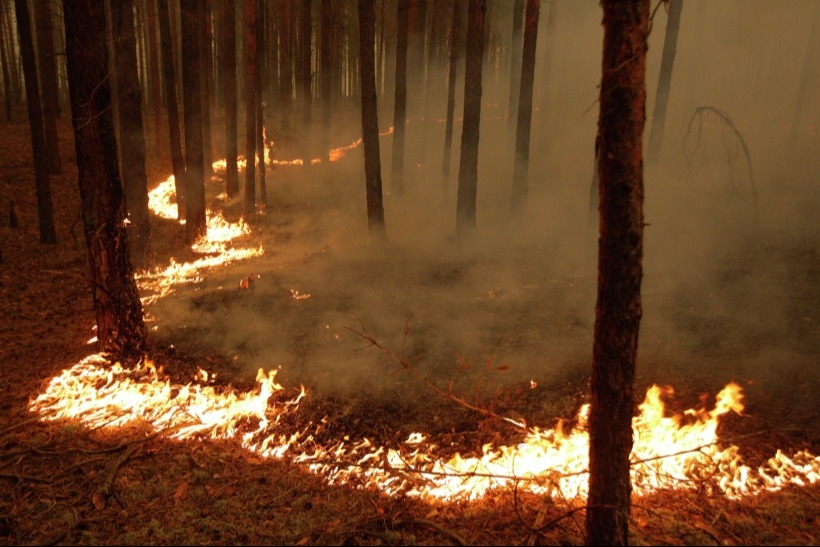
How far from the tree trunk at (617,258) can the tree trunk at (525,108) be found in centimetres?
1253

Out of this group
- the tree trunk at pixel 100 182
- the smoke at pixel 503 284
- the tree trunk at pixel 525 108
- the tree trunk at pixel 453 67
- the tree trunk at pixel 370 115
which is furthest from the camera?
the tree trunk at pixel 453 67

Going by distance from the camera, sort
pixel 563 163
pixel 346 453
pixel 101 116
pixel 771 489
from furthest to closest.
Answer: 1. pixel 563 163
2. pixel 101 116
3. pixel 346 453
4. pixel 771 489

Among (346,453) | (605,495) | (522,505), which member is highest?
(605,495)

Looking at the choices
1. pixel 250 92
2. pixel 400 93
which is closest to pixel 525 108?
pixel 400 93

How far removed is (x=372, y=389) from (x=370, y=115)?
358 inches

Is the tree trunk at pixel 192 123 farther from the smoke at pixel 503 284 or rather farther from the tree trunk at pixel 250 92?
the smoke at pixel 503 284

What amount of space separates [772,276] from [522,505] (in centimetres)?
987

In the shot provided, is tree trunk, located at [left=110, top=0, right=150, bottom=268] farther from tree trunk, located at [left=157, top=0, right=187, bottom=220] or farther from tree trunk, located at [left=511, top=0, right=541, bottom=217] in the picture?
tree trunk, located at [left=511, top=0, right=541, bottom=217]

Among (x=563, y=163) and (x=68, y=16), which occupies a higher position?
(x=68, y=16)

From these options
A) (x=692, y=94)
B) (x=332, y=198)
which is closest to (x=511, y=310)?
(x=332, y=198)

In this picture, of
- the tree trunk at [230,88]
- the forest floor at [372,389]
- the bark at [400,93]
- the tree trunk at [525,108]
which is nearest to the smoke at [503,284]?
the forest floor at [372,389]

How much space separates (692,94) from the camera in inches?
1363

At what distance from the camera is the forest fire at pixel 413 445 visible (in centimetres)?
495

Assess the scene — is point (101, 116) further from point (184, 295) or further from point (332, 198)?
point (332, 198)
